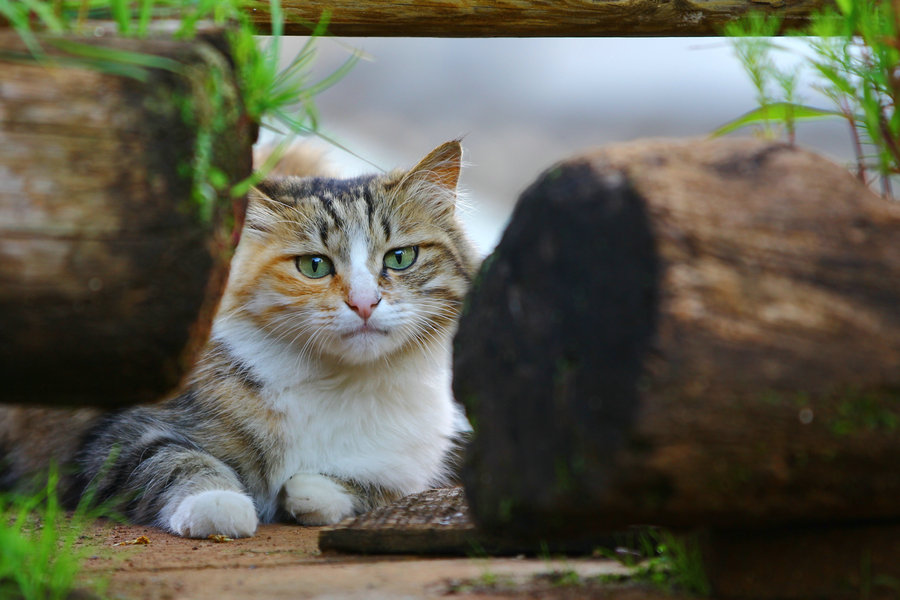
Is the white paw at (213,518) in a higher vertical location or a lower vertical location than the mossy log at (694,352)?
lower

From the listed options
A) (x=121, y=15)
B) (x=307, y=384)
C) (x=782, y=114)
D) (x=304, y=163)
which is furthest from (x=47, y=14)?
(x=304, y=163)

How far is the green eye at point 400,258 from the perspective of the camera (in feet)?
8.22

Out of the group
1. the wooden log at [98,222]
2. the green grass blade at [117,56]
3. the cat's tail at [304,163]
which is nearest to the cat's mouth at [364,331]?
the wooden log at [98,222]

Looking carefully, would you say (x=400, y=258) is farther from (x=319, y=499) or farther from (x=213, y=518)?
(x=213, y=518)

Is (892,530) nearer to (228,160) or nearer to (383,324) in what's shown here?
(228,160)

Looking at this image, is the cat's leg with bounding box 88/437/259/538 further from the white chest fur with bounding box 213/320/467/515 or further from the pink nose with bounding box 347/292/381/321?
the pink nose with bounding box 347/292/381/321

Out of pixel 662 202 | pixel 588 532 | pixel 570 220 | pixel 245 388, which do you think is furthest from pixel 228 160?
pixel 245 388

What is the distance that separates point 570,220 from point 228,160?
48 centimetres

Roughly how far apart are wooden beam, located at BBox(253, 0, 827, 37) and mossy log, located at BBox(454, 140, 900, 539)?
57.5 inches

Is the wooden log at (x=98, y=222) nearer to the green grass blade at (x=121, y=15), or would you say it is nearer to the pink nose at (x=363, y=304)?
the green grass blade at (x=121, y=15)

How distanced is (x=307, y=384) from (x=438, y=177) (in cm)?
78

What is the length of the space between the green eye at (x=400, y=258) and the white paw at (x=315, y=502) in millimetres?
650

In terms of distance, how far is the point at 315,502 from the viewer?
7.34 ft

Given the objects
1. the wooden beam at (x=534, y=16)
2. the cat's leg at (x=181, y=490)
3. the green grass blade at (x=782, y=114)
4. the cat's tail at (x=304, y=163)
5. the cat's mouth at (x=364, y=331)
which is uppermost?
the wooden beam at (x=534, y=16)
